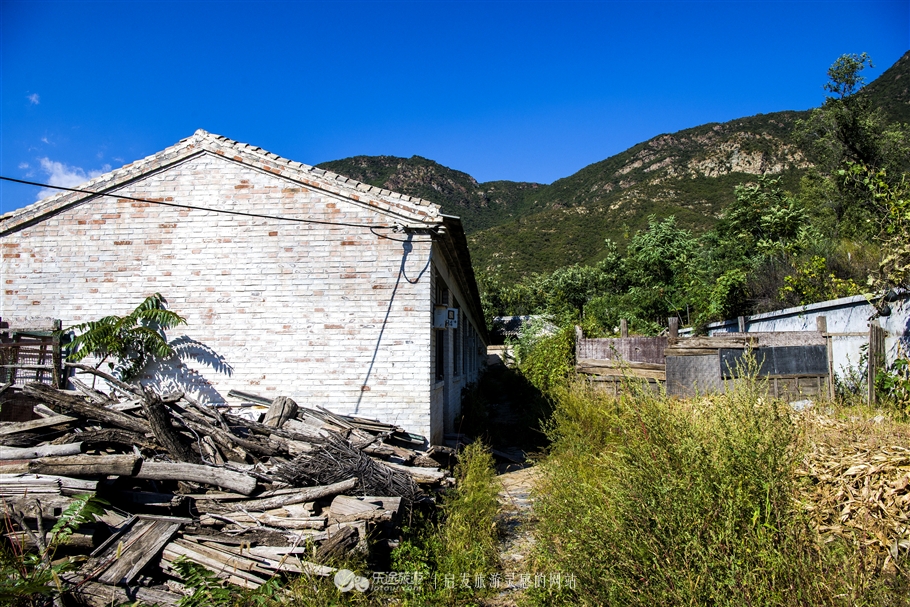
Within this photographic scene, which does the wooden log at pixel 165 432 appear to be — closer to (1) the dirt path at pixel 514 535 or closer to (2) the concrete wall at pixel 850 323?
(1) the dirt path at pixel 514 535

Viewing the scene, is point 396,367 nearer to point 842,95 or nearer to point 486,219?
point 842,95

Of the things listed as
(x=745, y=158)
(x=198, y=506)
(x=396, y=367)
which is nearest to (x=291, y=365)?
(x=396, y=367)

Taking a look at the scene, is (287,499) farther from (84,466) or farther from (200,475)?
(84,466)

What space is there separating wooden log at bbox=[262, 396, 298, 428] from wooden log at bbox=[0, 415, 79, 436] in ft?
6.82

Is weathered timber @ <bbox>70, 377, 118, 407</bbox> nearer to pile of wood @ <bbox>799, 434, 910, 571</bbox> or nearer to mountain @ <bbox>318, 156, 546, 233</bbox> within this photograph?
pile of wood @ <bbox>799, 434, 910, 571</bbox>

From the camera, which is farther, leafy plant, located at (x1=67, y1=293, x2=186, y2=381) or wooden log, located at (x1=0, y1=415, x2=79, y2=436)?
leafy plant, located at (x1=67, y1=293, x2=186, y2=381)

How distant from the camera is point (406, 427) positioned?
7.76 m

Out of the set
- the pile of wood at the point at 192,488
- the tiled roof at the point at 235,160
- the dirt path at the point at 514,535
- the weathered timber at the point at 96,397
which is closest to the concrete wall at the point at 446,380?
the tiled roof at the point at 235,160

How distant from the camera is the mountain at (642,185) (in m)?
42.5

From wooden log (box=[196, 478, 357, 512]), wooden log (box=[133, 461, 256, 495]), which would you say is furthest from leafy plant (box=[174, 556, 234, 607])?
wooden log (box=[133, 461, 256, 495])

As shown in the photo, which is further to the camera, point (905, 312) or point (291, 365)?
point (291, 365)

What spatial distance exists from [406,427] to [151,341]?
13.7 feet

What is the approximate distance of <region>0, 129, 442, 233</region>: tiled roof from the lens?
26.9ft

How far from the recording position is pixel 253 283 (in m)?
8.23
